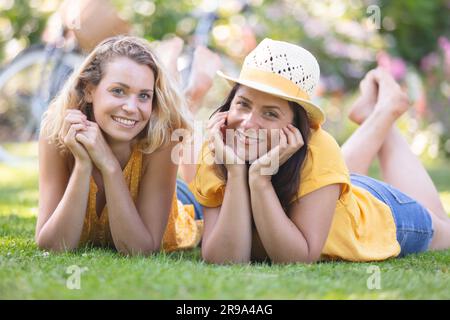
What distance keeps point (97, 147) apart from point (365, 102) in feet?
7.19

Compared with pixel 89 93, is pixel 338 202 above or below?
below

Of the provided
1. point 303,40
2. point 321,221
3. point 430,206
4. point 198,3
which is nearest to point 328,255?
point 321,221

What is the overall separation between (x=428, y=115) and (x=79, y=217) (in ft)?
24.5

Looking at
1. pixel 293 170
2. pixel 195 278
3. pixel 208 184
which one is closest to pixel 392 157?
pixel 293 170

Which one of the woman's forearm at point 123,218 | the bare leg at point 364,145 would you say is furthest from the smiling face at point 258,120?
the bare leg at point 364,145

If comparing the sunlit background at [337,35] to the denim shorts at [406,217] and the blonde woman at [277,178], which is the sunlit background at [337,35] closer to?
the denim shorts at [406,217]

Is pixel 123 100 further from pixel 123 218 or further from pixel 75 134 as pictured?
pixel 123 218

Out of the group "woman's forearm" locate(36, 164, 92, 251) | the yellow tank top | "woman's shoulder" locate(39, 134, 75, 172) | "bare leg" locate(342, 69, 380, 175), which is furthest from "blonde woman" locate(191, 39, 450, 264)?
"bare leg" locate(342, 69, 380, 175)

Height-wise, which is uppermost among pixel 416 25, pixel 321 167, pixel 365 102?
pixel 416 25

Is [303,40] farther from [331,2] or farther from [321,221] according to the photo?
[321,221]

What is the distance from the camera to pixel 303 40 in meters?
9.85

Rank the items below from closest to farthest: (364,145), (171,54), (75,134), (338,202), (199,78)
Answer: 1. (75,134)
2. (338,202)
3. (364,145)
4. (171,54)
5. (199,78)

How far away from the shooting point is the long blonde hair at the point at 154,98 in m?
3.38

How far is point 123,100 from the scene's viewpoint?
328cm
